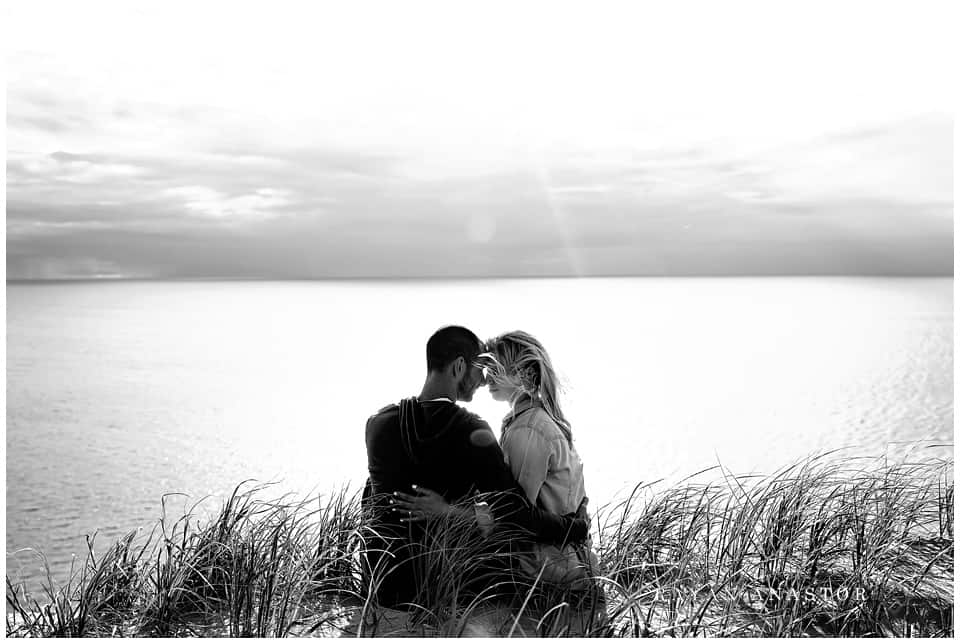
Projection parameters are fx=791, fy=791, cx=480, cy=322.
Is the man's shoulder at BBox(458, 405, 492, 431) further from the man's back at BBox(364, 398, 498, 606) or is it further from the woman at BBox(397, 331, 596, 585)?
the woman at BBox(397, 331, 596, 585)

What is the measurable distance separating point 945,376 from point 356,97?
23.3m

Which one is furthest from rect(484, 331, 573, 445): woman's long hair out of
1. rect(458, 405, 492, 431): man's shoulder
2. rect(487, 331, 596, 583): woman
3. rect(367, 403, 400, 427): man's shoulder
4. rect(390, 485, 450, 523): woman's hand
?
rect(390, 485, 450, 523): woman's hand

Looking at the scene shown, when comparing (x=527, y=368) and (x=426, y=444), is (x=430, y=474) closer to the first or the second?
(x=426, y=444)

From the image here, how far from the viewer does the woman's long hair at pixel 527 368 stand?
299cm

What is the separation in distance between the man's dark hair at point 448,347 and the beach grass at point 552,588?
64 centimetres

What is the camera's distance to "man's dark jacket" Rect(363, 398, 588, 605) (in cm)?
285

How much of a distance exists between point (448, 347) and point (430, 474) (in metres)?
0.48

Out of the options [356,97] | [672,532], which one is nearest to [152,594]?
[672,532]

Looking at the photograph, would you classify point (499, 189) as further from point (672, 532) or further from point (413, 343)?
point (672, 532)

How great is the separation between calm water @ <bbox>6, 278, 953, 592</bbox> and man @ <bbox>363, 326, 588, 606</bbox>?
585mm

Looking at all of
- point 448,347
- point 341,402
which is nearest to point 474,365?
point 448,347

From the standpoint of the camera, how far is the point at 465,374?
3.00 meters

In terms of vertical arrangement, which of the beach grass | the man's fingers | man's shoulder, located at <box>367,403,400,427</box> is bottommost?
the beach grass

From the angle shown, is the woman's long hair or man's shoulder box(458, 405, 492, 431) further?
the woman's long hair
